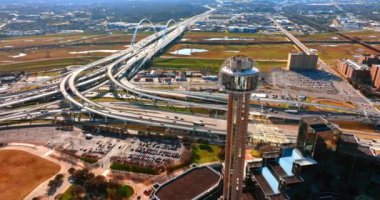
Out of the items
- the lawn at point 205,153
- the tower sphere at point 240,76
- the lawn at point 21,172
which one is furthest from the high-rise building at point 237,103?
the lawn at point 21,172

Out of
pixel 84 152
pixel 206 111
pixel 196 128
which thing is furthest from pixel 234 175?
Result: pixel 206 111

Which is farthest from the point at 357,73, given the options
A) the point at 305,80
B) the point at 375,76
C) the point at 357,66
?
the point at 305,80

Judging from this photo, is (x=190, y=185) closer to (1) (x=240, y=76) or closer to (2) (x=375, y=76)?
(1) (x=240, y=76)

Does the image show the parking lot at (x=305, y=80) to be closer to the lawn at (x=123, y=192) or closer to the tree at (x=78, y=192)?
the lawn at (x=123, y=192)

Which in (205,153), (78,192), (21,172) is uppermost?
(205,153)

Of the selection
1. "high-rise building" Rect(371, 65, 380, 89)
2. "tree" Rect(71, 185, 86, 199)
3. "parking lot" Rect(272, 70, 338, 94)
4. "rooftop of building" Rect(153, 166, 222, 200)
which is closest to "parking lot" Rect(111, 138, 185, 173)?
"rooftop of building" Rect(153, 166, 222, 200)

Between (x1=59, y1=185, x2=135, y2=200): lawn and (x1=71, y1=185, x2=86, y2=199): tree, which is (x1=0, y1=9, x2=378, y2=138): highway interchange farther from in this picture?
(x1=71, y1=185, x2=86, y2=199): tree

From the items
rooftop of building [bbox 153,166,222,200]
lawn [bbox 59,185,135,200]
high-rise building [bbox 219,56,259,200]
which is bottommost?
lawn [bbox 59,185,135,200]
